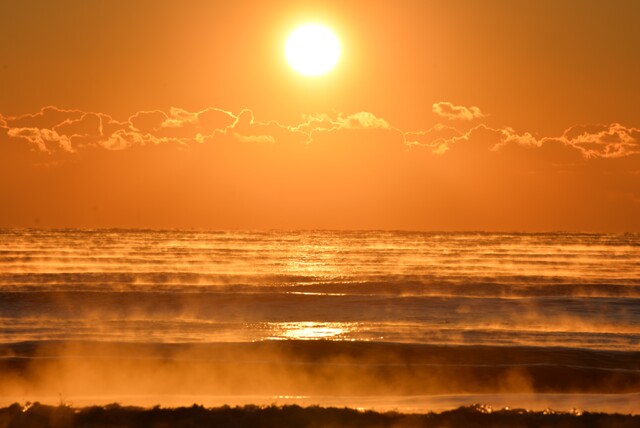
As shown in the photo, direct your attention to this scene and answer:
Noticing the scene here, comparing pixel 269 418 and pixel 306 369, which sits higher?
pixel 306 369

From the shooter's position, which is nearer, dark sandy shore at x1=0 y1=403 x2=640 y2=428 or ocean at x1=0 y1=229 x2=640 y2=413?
dark sandy shore at x1=0 y1=403 x2=640 y2=428

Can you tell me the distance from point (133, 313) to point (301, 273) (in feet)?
106

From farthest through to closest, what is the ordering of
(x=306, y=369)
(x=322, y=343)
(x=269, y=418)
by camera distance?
1. (x=322, y=343)
2. (x=306, y=369)
3. (x=269, y=418)

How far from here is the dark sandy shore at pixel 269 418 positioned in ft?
39.0

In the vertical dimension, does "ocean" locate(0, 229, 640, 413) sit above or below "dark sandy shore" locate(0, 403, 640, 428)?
above

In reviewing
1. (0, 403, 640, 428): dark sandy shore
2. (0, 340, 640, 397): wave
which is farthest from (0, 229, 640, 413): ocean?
(0, 403, 640, 428): dark sandy shore

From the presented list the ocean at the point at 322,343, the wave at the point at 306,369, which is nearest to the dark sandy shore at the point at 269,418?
the ocean at the point at 322,343

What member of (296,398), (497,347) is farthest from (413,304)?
(296,398)

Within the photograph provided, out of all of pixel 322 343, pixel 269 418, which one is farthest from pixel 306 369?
pixel 269 418

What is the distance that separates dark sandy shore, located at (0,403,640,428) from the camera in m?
11.9

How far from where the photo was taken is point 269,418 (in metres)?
12.1

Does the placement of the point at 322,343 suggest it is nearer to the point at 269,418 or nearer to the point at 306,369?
the point at 306,369

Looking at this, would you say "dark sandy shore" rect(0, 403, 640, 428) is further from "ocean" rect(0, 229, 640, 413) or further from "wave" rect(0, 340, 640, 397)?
"wave" rect(0, 340, 640, 397)

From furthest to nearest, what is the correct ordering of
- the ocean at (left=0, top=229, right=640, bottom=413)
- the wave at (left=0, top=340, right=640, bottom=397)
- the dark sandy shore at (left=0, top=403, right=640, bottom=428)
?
the wave at (left=0, top=340, right=640, bottom=397)
the ocean at (left=0, top=229, right=640, bottom=413)
the dark sandy shore at (left=0, top=403, right=640, bottom=428)
